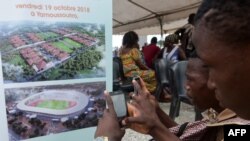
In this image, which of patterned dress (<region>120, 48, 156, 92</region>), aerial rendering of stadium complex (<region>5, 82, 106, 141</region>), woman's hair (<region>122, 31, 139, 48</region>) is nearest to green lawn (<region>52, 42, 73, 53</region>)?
aerial rendering of stadium complex (<region>5, 82, 106, 141</region>)

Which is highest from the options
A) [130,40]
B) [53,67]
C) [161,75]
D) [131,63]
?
[130,40]

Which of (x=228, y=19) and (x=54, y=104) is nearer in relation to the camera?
(x=228, y=19)

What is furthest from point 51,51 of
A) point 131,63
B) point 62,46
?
point 131,63

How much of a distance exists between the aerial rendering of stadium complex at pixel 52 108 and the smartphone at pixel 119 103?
26cm

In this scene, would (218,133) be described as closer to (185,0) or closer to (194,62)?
(194,62)

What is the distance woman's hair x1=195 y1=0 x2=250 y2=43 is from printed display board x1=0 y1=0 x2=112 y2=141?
0.80 metres

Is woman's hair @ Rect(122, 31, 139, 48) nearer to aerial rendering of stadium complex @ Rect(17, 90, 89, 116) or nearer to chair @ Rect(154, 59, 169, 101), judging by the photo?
chair @ Rect(154, 59, 169, 101)

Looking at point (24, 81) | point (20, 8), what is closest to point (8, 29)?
point (20, 8)

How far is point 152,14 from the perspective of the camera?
5613mm

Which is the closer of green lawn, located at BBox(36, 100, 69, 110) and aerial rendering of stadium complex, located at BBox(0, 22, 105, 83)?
aerial rendering of stadium complex, located at BBox(0, 22, 105, 83)

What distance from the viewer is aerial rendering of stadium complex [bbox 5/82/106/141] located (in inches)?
48.6

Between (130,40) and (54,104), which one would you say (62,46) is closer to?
(54,104)

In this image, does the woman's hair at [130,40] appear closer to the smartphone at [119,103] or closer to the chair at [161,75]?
the chair at [161,75]

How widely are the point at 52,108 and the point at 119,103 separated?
0.32 metres
